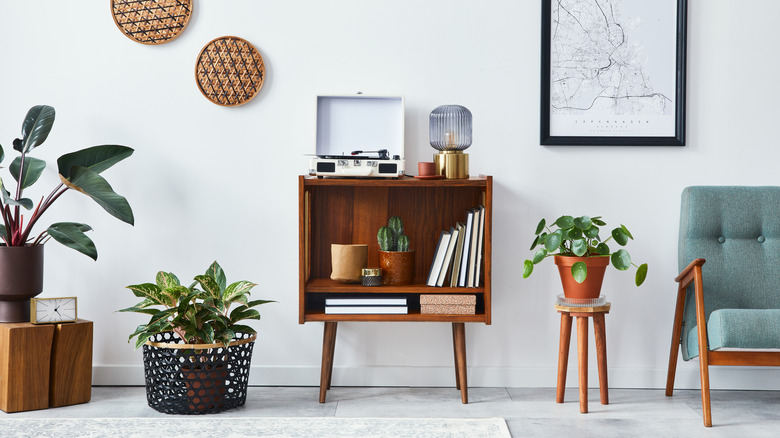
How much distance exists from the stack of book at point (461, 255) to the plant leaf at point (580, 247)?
33 centimetres

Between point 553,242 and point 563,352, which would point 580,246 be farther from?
point 563,352

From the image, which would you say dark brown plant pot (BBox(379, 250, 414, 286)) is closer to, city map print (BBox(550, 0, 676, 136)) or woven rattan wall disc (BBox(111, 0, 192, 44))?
city map print (BBox(550, 0, 676, 136))

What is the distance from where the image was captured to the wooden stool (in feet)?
7.91

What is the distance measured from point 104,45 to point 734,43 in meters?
2.60

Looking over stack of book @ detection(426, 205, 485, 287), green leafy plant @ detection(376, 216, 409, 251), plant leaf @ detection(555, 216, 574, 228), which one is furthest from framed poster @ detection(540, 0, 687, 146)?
green leafy plant @ detection(376, 216, 409, 251)

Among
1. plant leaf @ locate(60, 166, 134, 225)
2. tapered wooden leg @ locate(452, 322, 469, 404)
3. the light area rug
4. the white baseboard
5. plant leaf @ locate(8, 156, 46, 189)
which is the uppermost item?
plant leaf @ locate(8, 156, 46, 189)

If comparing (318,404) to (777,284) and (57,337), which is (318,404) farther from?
(777,284)

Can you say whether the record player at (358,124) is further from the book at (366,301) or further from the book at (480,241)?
the book at (366,301)

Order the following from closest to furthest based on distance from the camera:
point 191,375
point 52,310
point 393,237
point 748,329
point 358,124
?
1. point 748,329
2. point 191,375
3. point 52,310
4. point 393,237
5. point 358,124

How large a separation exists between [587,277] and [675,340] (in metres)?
0.53

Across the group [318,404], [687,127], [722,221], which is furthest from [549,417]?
[687,127]

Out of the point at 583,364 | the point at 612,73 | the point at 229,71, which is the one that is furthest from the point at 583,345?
the point at 229,71

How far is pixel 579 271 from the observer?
2.33 m

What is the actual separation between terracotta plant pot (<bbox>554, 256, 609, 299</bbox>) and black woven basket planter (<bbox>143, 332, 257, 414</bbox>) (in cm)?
119
